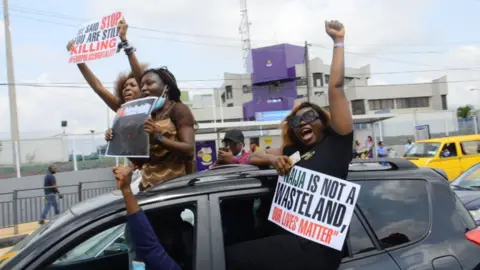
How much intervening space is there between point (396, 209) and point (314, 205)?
22.4 inches

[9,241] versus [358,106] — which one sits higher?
[358,106]

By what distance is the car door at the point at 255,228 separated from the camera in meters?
2.18

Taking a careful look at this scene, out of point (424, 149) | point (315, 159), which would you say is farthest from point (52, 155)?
point (315, 159)

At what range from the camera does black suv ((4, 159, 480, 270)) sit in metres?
2.08

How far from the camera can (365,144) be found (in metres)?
23.6

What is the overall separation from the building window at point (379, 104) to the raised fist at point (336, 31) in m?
55.7

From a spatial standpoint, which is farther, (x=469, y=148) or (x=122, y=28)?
(x=469, y=148)

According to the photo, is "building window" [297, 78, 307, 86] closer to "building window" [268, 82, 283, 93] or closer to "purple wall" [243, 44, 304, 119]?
"purple wall" [243, 44, 304, 119]

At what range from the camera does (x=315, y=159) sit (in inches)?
93.0

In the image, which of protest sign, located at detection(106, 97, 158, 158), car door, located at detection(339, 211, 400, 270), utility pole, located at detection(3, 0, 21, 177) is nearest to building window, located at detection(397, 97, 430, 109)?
utility pole, located at detection(3, 0, 21, 177)

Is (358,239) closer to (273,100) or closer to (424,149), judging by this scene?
(424,149)

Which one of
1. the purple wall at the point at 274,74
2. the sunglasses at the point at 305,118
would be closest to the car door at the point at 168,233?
the sunglasses at the point at 305,118

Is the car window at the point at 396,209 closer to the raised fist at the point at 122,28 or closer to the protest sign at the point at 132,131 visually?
the protest sign at the point at 132,131

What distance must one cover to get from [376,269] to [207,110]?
5527cm
